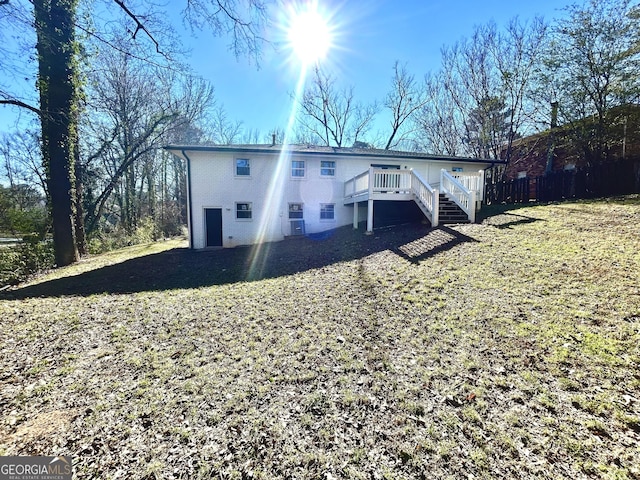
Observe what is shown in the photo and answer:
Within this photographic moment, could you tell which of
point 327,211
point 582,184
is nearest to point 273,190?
point 327,211

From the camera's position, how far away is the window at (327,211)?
14820mm

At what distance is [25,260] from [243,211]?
26.2ft

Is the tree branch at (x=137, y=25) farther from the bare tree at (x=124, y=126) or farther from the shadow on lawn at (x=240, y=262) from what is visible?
the bare tree at (x=124, y=126)

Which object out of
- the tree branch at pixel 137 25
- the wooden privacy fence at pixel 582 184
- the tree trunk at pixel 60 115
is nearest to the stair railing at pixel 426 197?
the wooden privacy fence at pixel 582 184

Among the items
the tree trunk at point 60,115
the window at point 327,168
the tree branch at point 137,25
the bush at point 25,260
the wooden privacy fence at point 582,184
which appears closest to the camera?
the tree branch at point 137,25

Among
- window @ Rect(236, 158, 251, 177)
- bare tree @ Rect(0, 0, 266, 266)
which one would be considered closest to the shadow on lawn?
bare tree @ Rect(0, 0, 266, 266)

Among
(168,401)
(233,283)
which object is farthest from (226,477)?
(233,283)

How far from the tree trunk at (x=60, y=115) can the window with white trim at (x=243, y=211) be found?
633 centimetres

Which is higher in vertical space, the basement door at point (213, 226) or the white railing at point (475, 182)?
the white railing at point (475, 182)

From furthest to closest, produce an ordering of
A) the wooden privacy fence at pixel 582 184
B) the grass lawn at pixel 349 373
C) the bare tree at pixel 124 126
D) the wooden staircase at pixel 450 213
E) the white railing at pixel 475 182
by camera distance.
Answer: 1. the bare tree at pixel 124 126
2. the wooden privacy fence at pixel 582 184
3. the white railing at pixel 475 182
4. the wooden staircase at pixel 450 213
5. the grass lawn at pixel 349 373

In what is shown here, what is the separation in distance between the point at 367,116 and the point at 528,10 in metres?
15.3

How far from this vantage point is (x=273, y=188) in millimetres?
14148

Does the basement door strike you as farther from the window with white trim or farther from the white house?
the window with white trim

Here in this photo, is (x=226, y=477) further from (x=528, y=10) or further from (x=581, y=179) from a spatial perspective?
(x=528, y=10)
